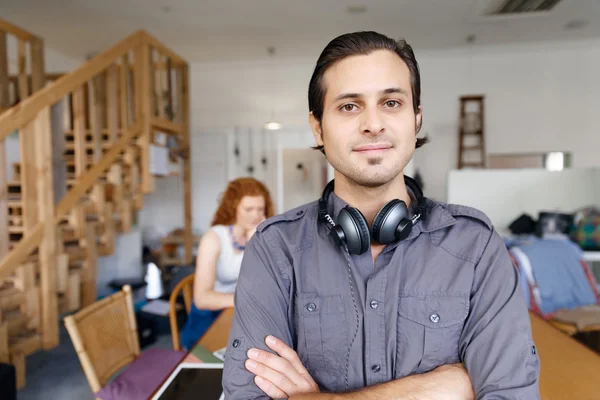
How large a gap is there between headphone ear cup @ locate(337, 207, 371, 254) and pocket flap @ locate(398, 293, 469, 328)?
162 millimetres

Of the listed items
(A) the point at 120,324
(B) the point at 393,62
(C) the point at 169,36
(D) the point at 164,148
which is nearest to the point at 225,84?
(C) the point at 169,36

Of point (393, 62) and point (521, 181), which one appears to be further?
point (521, 181)

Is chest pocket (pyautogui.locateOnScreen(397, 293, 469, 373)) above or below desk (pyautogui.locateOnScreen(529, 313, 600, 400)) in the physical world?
above

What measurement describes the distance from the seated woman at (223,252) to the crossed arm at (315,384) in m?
1.09

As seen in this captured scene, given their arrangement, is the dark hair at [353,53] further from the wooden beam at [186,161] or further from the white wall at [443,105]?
the white wall at [443,105]

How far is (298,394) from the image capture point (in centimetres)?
86

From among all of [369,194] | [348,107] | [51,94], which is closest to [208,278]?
[369,194]

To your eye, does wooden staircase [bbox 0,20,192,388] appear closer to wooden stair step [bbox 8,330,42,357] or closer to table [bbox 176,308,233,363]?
wooden stair step [bbox 8,330,42,357]

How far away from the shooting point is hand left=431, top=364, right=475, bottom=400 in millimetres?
829

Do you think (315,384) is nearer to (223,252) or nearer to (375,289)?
(375,289)

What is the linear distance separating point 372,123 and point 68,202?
2.81 meters

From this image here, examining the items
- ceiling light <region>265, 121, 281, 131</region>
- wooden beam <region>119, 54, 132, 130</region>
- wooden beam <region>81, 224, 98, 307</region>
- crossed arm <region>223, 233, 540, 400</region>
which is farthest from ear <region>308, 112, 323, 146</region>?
ceiling light <region>265, 121, 281, 131</region>

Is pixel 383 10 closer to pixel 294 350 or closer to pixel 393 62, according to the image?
pixel 393 62

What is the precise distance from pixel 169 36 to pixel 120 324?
15.7 feet
